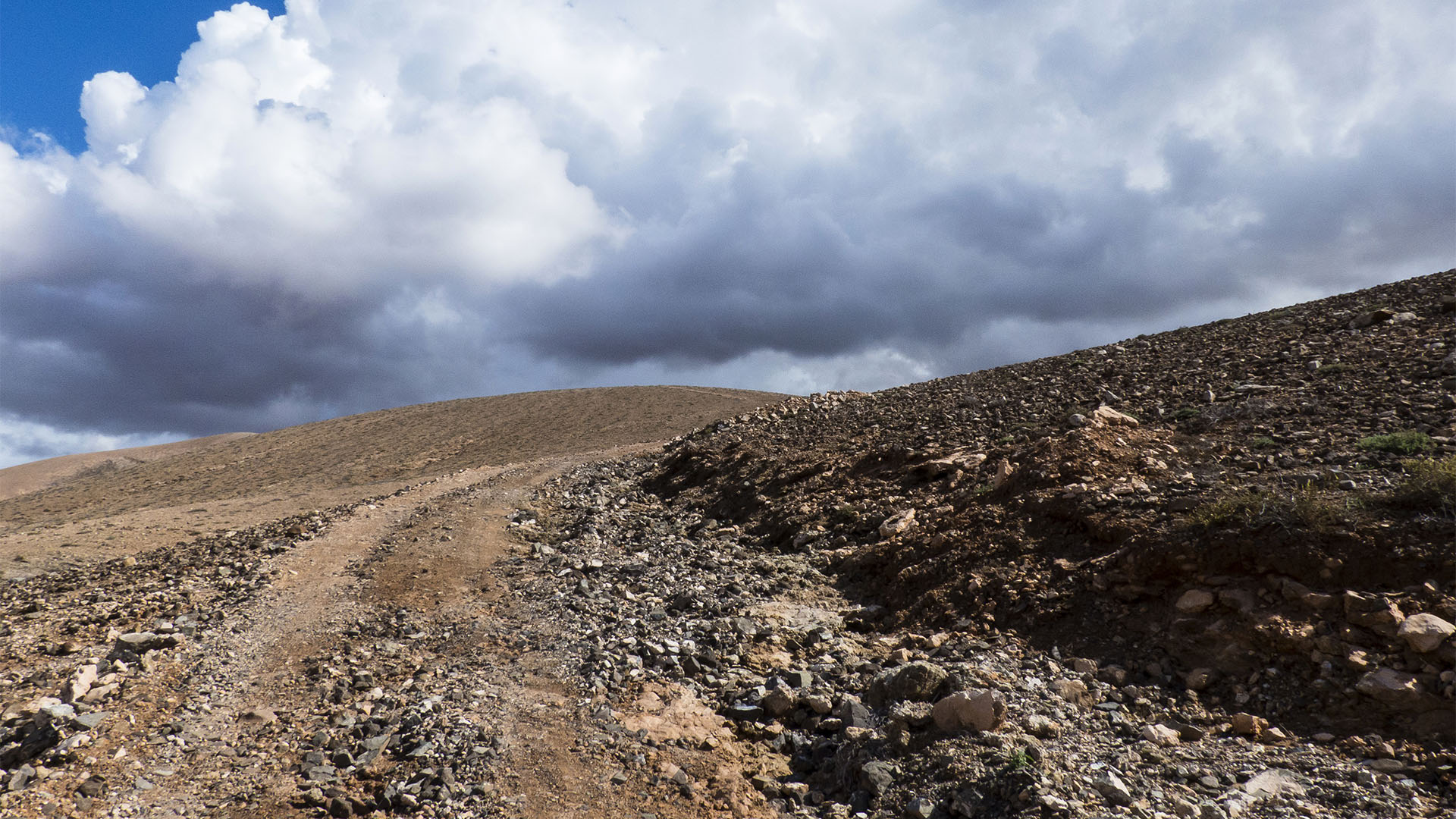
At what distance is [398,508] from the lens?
45.7 feet

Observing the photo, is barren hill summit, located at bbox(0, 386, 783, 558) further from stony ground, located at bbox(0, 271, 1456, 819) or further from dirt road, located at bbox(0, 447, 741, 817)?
dirt road, located at bbox(0, 447, 741, 817)

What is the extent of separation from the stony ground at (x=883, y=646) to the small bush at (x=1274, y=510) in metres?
0.03

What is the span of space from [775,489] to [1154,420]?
5556 mm

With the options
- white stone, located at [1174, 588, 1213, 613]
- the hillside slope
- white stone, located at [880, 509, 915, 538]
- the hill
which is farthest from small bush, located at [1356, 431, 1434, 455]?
the hill

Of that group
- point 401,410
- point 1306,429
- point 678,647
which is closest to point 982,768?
point 678,647

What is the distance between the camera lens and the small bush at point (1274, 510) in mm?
6188

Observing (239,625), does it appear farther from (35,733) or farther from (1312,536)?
(1312,536)

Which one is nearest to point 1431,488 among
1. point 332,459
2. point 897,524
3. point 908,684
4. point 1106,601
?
point 1106,601

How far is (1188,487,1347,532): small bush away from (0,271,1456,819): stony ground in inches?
1.3

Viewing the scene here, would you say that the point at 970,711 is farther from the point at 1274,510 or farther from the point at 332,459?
the point at 332,459

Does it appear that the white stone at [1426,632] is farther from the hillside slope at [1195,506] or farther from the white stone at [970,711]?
the white stone at [970,711]

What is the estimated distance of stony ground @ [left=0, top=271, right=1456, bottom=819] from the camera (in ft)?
16.2

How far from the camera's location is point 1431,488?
20.0ft

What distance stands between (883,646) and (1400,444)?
5.34 meters
